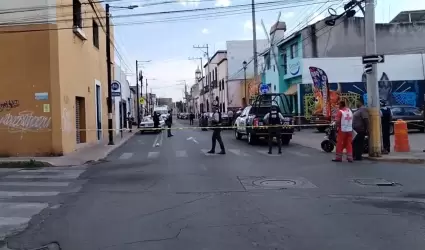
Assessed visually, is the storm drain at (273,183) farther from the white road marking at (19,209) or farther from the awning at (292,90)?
the awning at (292,90)

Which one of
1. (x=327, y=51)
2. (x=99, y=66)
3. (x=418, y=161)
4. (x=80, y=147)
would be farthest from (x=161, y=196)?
(x=327, y=51)

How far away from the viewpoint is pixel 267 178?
11180 mm

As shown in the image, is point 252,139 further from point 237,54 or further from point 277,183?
point 237,54

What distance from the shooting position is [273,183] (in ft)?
34.4

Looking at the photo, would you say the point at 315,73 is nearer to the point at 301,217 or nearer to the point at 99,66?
the point at 99,66

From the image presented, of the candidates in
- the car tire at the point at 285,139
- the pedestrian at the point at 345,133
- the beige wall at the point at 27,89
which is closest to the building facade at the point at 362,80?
the car tire at the point at 285,139

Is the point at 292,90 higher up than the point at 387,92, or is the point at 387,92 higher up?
the point at 292,90

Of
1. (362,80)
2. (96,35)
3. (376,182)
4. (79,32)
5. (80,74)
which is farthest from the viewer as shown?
(362,80)

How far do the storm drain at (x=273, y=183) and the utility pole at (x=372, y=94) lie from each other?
4.80 meters

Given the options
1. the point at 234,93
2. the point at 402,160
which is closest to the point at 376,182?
the point at 402,160

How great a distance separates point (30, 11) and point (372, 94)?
494 inches

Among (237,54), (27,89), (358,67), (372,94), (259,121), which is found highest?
(237,54)

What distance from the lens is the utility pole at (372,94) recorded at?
48.6ft

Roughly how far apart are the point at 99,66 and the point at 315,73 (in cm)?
1413
